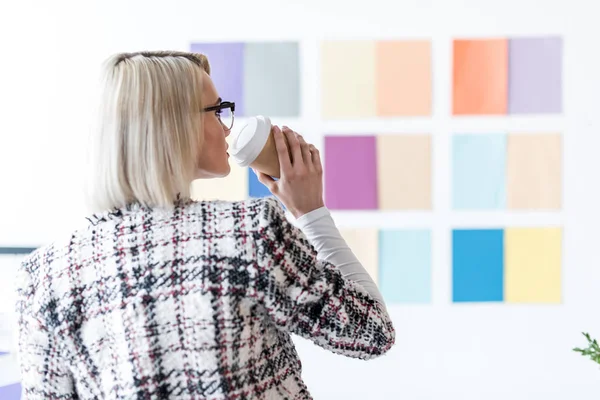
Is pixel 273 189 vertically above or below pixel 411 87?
below

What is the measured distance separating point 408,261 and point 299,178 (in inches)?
42.5

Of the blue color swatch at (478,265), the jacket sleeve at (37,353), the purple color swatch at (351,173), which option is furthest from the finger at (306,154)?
the blue color swatch at (478,265)

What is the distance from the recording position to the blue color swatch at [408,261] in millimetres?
1800

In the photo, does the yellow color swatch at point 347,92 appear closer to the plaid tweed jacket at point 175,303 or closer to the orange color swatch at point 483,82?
the orange color swatch at point 483,82

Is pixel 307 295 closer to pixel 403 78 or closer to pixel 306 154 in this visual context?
pixel 306 154

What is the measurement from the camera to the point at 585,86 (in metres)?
1.79

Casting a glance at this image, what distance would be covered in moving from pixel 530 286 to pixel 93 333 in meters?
1.49

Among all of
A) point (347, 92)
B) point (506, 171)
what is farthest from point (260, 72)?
point (506, 171)

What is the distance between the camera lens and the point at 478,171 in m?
1.80

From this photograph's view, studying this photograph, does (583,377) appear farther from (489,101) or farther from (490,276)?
(489,101)

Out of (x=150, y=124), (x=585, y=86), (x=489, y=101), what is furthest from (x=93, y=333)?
(x=585, y=86)

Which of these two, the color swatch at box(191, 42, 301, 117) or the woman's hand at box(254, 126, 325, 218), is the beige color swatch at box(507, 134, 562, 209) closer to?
the color swatch at box(191, 42, 301, 117)

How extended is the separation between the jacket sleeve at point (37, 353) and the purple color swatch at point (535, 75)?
1.52m

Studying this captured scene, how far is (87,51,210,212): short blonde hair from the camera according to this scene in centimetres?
65
